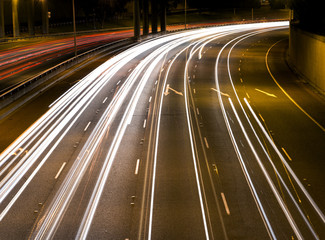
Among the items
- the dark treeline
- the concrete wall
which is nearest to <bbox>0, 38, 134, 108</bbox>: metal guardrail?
the concrete wall

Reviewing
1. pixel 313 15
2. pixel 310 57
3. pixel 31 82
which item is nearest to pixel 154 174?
pixel 31 82

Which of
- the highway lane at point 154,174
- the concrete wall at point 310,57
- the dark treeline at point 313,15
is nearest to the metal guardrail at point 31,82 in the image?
the highway lane at point 154,174

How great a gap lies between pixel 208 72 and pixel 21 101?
838 inches

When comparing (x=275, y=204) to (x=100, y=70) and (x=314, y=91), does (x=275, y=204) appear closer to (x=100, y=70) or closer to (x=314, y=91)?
(x=314, y=91)

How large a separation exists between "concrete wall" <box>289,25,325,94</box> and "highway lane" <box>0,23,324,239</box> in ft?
19.1

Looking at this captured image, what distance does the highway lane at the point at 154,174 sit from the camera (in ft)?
52.4

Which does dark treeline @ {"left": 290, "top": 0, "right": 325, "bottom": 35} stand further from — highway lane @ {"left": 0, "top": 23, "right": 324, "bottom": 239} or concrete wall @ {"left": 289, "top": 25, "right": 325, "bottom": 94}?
highway lane @ {"left": 0, "top": 23, "right": 324, "bottom": 239}

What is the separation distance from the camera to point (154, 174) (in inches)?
830

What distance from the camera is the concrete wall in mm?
39000

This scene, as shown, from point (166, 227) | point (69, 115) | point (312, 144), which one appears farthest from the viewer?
point (69, 115)

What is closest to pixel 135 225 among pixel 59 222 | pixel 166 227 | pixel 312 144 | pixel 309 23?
pixel 166 227

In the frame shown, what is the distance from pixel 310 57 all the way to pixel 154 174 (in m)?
27.2

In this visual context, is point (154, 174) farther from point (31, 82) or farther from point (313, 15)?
point (313, 15)

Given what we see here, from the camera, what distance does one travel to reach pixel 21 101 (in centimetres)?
3628
